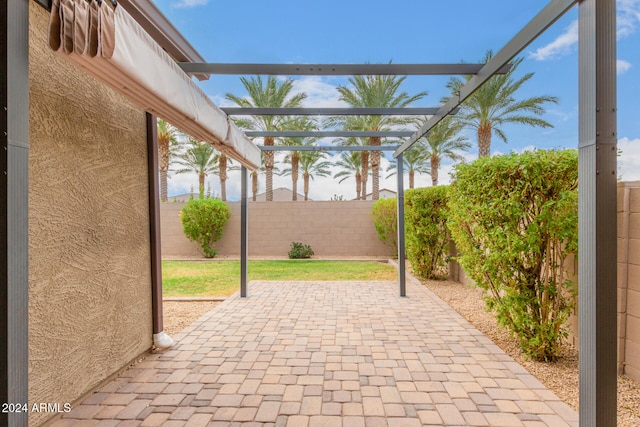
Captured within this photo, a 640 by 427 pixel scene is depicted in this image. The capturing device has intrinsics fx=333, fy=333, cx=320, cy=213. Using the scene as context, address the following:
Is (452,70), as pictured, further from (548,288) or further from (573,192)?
(548,288)

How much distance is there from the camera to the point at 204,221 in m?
13.1

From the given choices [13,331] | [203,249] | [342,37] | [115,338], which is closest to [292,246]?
[203,249]

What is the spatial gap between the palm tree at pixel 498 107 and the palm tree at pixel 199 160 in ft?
46.1

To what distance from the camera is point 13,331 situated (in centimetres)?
148

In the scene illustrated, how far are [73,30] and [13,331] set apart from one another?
1.44 m

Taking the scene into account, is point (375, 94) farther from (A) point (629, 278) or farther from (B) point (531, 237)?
(A) point (629, 278)

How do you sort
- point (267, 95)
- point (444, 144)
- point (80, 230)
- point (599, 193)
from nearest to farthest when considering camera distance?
point (599, 193) → point (80, 230) → point (267, 95) → point (444, 144)

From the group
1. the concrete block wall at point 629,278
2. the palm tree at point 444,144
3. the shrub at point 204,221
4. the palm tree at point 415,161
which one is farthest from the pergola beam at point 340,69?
the palm tree at point 415,161

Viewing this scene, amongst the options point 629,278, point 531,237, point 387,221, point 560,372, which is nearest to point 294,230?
point 387,221

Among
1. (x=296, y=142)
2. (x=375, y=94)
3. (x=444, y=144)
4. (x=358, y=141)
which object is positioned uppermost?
(x=375, y=94)

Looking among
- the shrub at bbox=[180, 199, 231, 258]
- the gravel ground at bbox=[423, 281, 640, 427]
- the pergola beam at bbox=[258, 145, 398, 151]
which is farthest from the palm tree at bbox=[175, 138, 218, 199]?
the gravel ground at bbox=[423, 281, 640, 427]

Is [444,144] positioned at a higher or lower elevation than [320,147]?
higher

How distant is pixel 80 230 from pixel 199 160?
19.3 m

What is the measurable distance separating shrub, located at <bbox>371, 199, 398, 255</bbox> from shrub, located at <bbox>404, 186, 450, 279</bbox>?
3567mm
